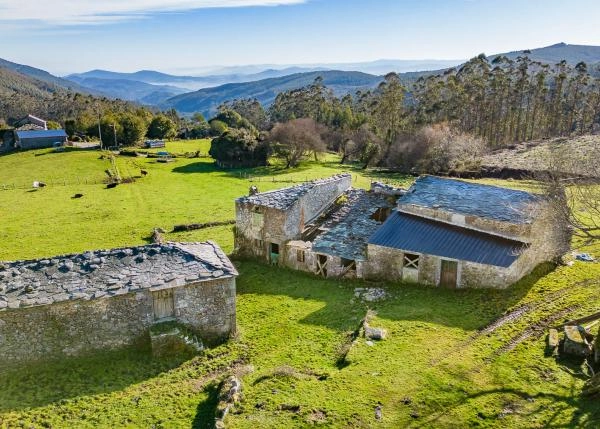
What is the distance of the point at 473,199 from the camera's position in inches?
1088

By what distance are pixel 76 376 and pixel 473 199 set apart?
21820mm

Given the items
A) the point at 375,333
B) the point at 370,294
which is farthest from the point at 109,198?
the point at 375,333

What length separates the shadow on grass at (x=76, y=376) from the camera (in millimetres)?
16328

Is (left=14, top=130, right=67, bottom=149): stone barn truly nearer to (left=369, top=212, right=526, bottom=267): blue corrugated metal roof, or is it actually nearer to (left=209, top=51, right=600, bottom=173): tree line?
(left=209, top=51, right=600, bottom=173): tree line

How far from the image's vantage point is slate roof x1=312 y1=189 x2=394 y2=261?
1093 inches

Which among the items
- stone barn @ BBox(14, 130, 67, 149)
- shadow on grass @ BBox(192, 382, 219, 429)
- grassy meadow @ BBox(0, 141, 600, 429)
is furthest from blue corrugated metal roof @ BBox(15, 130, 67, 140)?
shadow on grass @ BBox(192, 382, 219, 429)

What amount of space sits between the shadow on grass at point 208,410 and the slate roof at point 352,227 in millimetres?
12437

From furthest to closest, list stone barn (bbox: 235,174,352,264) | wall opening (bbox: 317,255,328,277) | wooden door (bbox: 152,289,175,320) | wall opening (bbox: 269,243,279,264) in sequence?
wall opening (bbox: 269,243,279,264) < stone barn (bbox: 235,174,352,264) < wall opening (bbox: 317,255,328,277) < wooden door (bbox: 152,289,175,320)

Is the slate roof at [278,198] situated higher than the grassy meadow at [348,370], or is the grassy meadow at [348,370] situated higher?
the slate roof at [278,198]

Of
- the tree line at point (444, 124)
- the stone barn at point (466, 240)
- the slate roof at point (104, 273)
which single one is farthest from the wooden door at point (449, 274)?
the tree line at point (444, 124)

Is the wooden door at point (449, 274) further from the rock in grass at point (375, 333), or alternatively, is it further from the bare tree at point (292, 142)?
the bare tree at point (292, 142)

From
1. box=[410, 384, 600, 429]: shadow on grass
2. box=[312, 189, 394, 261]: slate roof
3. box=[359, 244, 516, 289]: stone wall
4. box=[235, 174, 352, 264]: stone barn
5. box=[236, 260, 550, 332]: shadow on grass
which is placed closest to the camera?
box=[410, 384, 600, 429]: shadow on grass

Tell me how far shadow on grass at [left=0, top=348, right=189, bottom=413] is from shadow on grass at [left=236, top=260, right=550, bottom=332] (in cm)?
735

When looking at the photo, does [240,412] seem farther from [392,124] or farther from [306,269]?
[392,124]
